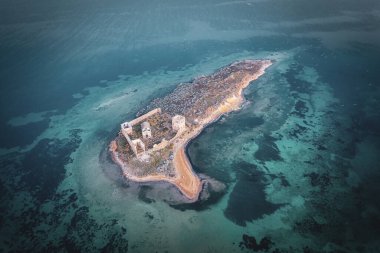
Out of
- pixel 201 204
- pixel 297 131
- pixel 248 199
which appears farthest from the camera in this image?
pixel 297 131

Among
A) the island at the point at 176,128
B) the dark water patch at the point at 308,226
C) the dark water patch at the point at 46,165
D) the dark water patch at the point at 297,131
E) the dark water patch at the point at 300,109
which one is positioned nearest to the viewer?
the dark water patch at the point at 308,226

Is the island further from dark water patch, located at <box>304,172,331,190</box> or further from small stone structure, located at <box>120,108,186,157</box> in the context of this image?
dark water patch, located at <box>304,172,331,190</box>

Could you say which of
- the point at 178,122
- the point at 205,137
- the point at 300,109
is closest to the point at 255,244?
the point at 205,137

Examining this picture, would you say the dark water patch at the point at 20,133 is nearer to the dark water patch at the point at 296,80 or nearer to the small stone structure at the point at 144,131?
the small stone structure at the point at 144,131

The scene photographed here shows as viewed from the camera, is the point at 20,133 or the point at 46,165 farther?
the point at 20,133

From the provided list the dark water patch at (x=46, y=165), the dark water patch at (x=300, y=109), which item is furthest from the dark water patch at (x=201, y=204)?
the dark water patch at (x=300, y=109)

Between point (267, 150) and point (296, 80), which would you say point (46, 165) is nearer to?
point (267, 150)

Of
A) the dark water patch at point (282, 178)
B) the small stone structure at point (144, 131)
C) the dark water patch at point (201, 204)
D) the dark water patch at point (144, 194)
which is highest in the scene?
the small stone structure at point (144, 131)

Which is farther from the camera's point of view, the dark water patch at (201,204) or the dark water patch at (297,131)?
the dark water patch at (297,131)

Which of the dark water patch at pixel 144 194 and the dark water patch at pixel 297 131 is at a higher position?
the dark water patch at pixel 144 194
